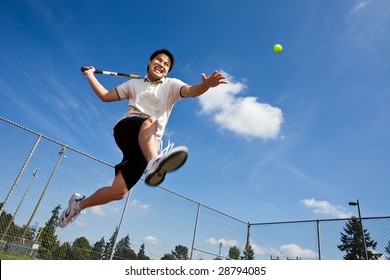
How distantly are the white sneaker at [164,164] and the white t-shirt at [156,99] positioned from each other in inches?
14.4

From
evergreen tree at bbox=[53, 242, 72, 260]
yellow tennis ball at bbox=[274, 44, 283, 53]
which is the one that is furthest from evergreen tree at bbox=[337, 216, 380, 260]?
evergreen tree at bbox=[53, 242, 72, 260]

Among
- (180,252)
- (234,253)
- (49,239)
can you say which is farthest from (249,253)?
(49,239)

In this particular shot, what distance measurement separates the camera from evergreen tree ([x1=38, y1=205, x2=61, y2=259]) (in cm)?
613

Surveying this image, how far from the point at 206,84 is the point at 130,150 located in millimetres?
855

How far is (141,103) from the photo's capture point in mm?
2559

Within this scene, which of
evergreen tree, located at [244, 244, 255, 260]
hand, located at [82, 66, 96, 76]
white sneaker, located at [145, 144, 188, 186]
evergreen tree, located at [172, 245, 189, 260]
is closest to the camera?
white sneaker, located at [145, 144, 188, 186]

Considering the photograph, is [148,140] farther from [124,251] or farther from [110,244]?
[124,251]

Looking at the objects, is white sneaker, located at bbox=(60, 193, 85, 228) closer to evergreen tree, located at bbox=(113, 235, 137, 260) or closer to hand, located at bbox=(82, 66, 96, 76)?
hand, located at bbox=(82, 66, 96, 76)

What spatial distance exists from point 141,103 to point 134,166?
22.3 inches

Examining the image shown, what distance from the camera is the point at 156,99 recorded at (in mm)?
2572

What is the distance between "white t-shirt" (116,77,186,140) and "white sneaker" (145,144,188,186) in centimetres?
37

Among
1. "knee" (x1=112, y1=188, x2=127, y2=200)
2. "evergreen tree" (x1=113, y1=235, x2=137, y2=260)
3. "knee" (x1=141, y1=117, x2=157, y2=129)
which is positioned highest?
"knee" (x1=141, y1=117, x2=157, y2=129)

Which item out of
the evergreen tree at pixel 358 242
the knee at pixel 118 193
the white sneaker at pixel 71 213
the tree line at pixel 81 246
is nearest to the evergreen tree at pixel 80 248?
the tree line at pixel 81 246
